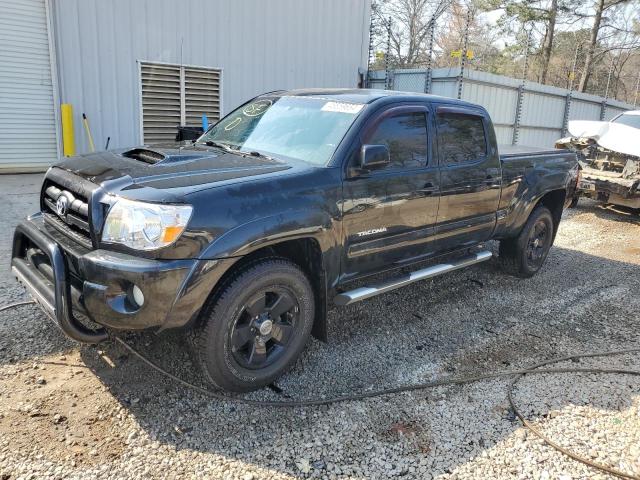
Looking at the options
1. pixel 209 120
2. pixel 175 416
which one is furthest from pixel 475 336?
pixel 209 120

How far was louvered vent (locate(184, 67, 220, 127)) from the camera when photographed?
1032cm

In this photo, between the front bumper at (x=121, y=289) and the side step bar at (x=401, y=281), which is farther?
the side step bar at (x=401, y=281)

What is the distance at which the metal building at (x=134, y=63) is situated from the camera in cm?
883

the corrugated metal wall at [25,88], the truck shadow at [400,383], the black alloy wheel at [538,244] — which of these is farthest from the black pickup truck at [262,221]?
the corrugated metal wall at [25,88]

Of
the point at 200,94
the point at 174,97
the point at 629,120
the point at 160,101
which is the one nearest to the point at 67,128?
the point at 160,101

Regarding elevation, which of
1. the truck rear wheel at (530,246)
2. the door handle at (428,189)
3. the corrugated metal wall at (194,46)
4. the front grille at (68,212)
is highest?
the corrugated metal wall at (194,46)

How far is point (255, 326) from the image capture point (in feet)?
10.5

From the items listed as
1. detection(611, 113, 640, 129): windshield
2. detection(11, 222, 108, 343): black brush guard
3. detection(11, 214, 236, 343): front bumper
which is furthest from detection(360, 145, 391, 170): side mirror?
detection(611, 113, 640, 129): windshield

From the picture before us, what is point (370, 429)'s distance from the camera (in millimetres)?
3004

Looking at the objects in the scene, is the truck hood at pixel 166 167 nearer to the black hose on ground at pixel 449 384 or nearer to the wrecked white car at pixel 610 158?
the black hose on ground at pixel 449 384

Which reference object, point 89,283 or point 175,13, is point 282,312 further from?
point 175,13

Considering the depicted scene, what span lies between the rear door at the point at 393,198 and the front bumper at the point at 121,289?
1.12 m

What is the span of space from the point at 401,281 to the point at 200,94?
785 centimetres

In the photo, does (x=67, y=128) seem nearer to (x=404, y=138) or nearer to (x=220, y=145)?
(x=220, y=145)
